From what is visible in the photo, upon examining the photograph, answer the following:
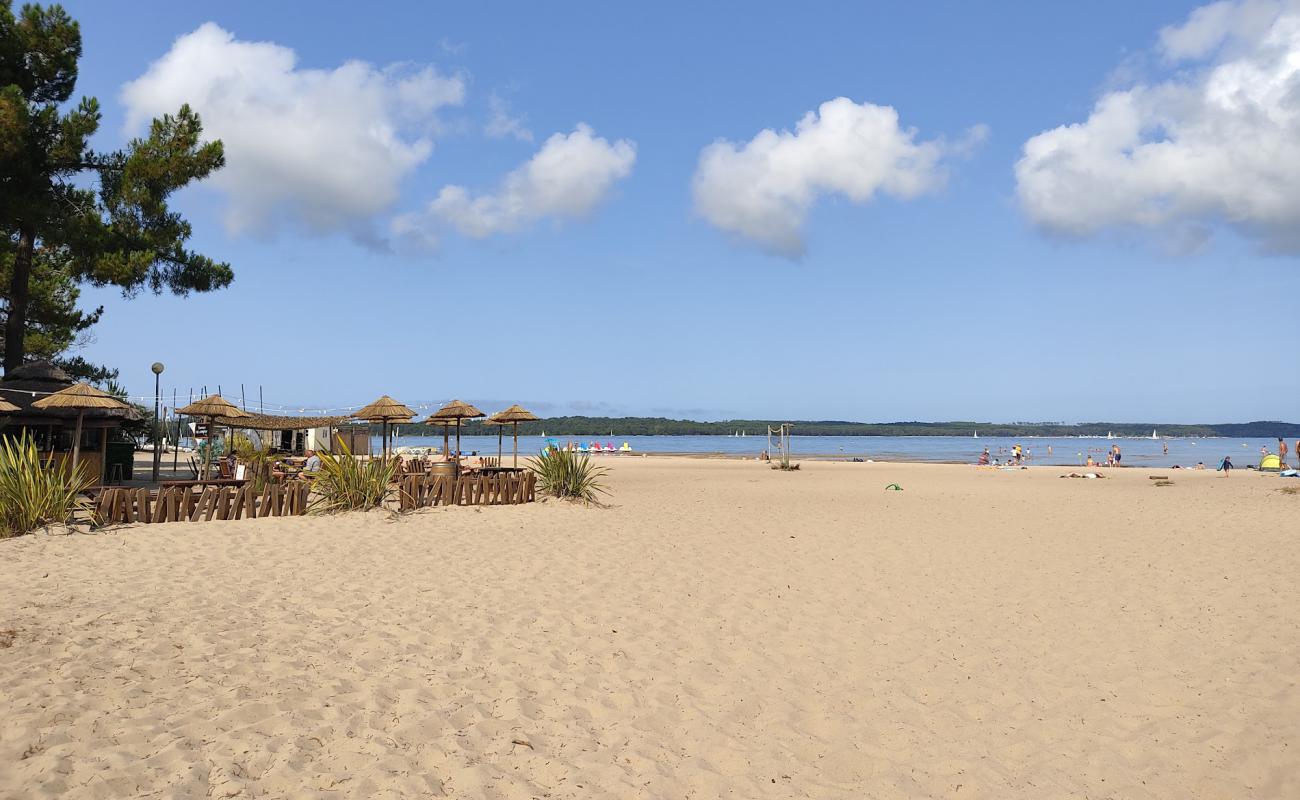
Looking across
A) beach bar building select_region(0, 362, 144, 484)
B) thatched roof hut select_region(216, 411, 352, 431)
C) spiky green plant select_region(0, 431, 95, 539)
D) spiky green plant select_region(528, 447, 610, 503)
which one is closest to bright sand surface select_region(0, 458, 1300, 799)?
Result: spiky green plant select_region(0, 431, 95, 539)

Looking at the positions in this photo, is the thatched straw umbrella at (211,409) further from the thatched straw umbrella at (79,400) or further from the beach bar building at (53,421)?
the thatched straw umbrella at (79,400)

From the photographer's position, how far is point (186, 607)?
5898 millimetres

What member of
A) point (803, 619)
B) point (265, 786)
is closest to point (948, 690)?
point (803, 619)

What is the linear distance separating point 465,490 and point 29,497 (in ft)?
18.9

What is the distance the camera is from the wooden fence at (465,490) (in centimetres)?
1229

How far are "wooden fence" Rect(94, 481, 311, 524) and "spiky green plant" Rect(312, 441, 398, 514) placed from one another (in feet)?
1.07

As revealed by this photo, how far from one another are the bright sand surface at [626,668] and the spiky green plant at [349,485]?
64.6 inches

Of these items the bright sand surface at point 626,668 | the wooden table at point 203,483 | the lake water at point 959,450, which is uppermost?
the wooden table at point 203,483

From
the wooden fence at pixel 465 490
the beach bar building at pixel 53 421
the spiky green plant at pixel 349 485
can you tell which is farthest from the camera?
the beach bar building at pixel 53 421

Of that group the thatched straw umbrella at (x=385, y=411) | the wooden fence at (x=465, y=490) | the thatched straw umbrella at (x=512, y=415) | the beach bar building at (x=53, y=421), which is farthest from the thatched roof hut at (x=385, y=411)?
the wooden fence at (x=465, y=490)

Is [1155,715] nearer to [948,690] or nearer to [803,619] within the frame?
[948,690]

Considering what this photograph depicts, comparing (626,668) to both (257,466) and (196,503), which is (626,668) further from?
(257,466)

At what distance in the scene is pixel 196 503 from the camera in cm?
1071

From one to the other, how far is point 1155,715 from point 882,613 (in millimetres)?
2450
